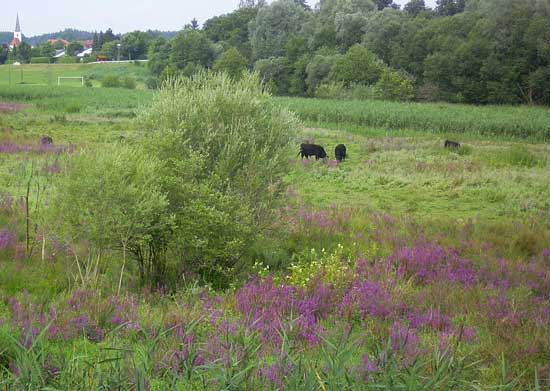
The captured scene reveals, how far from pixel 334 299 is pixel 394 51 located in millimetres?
76233

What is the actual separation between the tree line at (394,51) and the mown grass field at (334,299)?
87.4 feet

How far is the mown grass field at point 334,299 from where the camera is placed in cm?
454

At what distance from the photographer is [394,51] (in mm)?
80500

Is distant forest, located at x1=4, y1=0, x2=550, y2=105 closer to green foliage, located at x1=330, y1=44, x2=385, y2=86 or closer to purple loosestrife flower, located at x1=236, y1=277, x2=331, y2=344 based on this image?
green foliage, located at x1=330, y1=44, x2=385, y2=86

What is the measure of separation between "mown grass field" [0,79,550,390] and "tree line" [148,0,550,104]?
87.4 ft

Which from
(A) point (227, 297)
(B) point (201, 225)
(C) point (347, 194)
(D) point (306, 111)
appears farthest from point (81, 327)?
(D) point (306, 111)

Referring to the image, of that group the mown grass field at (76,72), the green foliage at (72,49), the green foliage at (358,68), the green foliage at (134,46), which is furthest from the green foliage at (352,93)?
the green foliage at (72,49)

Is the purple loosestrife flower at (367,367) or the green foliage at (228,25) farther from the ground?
the green foliage at (228,25)

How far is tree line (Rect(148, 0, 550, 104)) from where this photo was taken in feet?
198

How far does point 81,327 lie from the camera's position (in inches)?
251

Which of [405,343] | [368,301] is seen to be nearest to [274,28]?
[368,301]

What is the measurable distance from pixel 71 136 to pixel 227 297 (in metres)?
22.3

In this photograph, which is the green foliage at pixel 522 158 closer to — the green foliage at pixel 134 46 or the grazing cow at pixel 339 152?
→ the grazing cow at pixel 339 152

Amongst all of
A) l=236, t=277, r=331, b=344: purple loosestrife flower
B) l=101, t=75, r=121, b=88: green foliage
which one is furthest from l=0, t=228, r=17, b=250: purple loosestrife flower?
l=101, t=75, r=121, b=88: green foliage
